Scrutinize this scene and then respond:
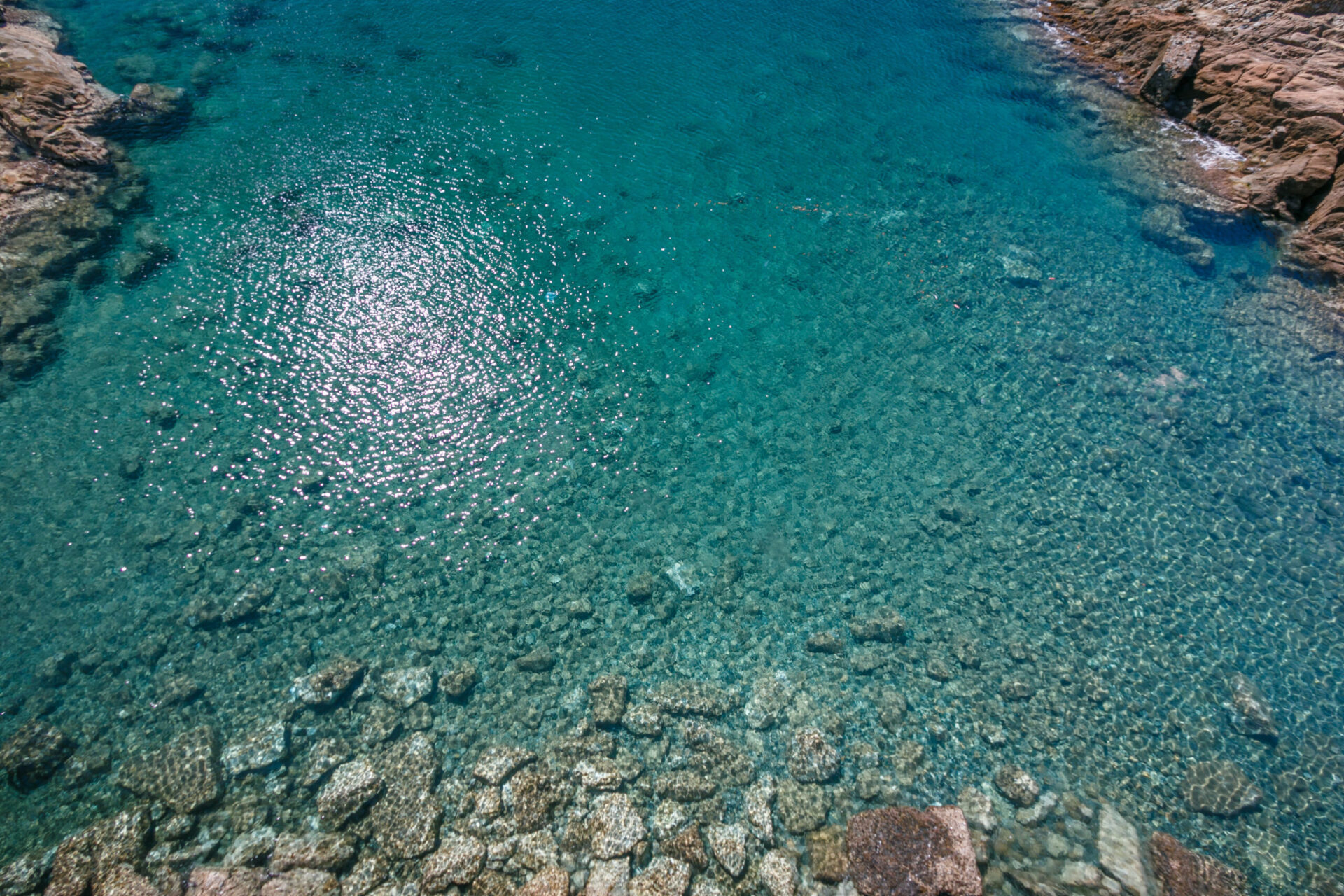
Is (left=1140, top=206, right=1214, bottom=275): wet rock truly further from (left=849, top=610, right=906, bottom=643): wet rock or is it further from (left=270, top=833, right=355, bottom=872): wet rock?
(left=270, top=833, right=355, bottom=872): wet rock

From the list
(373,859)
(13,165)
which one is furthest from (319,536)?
(13,165)

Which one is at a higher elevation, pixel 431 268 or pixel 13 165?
pixel 13 165

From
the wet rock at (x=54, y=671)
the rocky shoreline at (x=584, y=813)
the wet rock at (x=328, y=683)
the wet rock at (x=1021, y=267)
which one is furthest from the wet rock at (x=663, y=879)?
the wet rock at (x=1021, y=267)

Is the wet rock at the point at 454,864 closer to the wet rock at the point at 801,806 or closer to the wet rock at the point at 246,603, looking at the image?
the wet rock at the point at 801,806

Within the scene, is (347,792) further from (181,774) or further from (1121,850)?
(1121,850)

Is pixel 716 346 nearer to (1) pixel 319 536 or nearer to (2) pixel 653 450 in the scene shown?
(2) pixel 653 450

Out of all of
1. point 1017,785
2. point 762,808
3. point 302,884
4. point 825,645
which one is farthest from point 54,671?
point 1017,785
